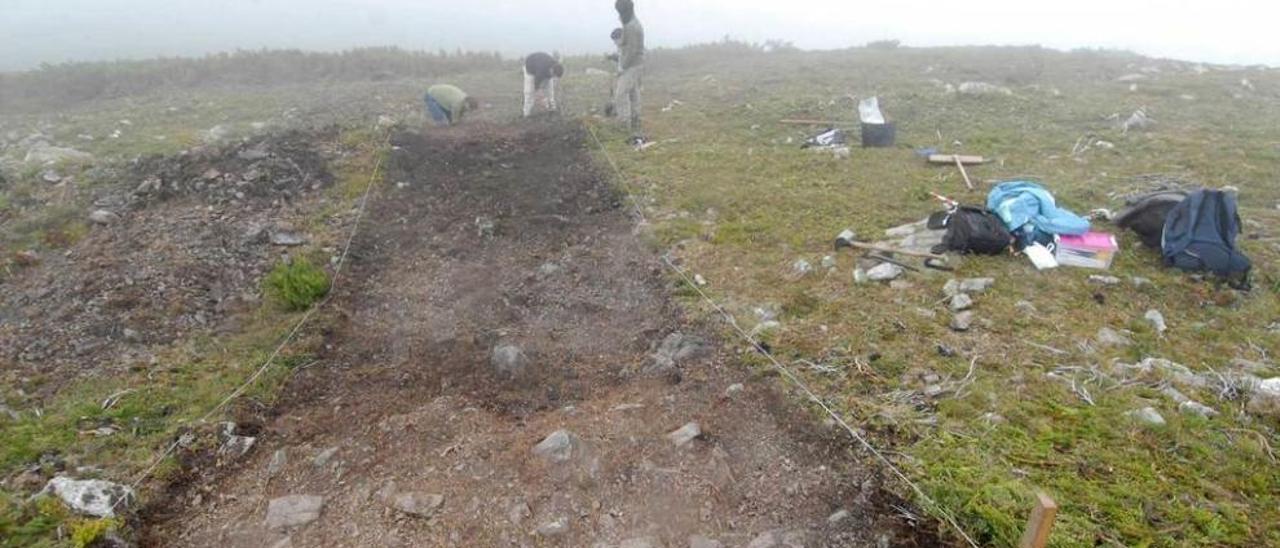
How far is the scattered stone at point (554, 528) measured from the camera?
334 cm

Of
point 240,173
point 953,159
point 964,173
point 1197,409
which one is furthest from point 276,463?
point 953,159

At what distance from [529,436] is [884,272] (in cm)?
330

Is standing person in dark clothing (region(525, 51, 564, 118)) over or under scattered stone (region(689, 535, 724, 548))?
over

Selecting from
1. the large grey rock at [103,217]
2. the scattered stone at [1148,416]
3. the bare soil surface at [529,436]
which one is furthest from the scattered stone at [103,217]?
the scattered stone at [1148,416]

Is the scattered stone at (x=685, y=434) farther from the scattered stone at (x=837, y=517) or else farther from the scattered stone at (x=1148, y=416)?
the scattered stone at (x=1148, y=416)

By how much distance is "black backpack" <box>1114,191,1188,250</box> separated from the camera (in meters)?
6.01

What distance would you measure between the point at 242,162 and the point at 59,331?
13.3ft

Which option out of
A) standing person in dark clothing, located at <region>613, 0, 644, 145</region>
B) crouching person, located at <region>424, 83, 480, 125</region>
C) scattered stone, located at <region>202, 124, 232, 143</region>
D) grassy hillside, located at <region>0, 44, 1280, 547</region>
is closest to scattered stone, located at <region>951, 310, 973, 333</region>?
grassy hillside, located at <region>0, 44, 1280, 547</region>

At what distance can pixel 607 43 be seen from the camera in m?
54.9

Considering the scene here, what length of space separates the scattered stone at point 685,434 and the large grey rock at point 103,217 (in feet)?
22.2

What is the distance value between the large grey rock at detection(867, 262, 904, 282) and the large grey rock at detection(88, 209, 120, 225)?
7.63 m

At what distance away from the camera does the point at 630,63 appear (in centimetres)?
1110

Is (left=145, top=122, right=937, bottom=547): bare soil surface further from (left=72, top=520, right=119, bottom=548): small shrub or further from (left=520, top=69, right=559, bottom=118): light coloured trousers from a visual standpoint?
(left=520, top=69, right=559, bottom=118): light coloured trousers

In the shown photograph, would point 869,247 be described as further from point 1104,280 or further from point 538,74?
point 538,74
